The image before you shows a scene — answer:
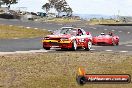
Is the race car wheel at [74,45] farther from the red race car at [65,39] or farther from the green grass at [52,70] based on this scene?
the green grass at [52,70]

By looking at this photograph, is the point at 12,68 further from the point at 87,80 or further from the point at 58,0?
the point at 58,0

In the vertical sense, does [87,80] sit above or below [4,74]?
above

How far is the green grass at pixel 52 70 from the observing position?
11.4 meters

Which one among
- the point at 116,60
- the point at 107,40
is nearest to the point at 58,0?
the point at 107,40

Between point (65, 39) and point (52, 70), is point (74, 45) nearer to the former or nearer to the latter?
point (65, 39)

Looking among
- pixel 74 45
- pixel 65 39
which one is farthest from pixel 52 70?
pixel 74 45

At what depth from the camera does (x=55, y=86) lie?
36.4 feet

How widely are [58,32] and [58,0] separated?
503 ft

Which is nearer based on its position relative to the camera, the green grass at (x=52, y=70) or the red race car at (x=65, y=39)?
the green grass at (x=52, y=70)

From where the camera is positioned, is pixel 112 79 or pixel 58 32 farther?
pixel 58 32

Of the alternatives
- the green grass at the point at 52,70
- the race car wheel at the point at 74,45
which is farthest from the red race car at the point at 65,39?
the green grass at the point at 52,70

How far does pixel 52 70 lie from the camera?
1454cm

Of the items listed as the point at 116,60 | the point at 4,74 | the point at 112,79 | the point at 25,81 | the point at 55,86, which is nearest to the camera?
the point at 112,79

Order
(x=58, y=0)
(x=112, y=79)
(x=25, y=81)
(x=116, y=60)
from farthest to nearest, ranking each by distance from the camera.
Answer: (x=58, y=0) → (x=116, y=60) → (x=25, y=81) → (x=112, y=79)
